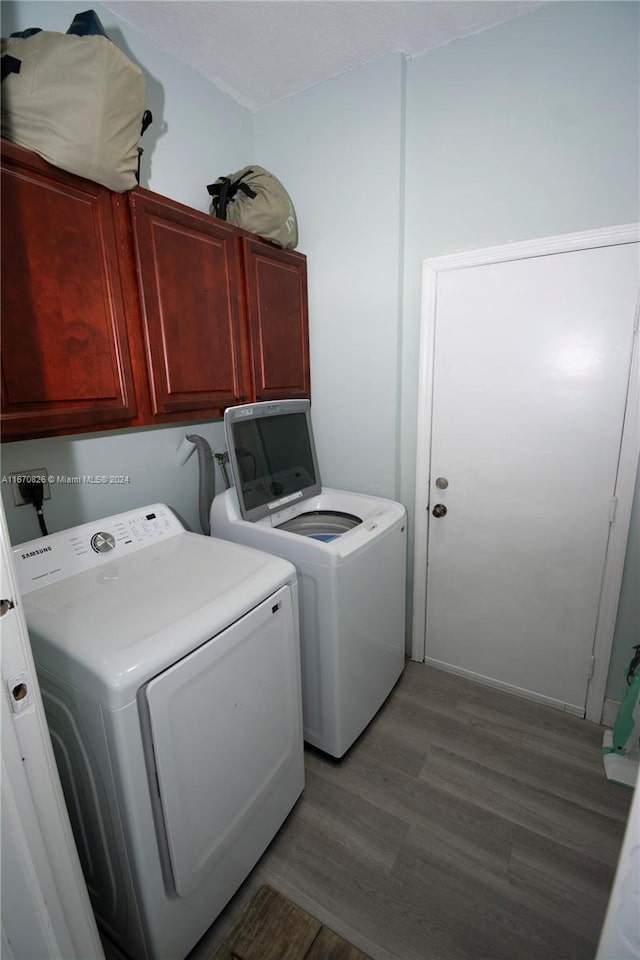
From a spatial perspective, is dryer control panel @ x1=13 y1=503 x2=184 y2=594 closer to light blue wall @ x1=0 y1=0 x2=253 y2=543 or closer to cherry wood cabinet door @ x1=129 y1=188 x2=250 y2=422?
light blue wall @ x1=0 y1=0 x2=253 y2=543

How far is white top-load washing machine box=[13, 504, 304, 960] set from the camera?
0.92 metres

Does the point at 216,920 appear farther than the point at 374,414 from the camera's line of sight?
No

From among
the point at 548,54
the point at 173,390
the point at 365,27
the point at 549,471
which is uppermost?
the point at 365,27

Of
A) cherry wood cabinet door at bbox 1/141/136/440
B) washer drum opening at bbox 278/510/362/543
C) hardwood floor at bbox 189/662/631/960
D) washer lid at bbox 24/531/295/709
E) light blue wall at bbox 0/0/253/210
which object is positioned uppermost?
light blue wall at bbox 0/0/253/210

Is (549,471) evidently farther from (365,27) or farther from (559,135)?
(365,27)

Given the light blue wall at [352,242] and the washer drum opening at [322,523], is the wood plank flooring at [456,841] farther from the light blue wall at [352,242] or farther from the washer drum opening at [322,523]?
the light blue wall at [352,242]

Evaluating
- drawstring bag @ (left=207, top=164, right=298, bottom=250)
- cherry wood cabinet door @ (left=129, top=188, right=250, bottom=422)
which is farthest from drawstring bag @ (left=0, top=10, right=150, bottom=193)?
drawstring bag @ (left=207, top=164, right=298, bottom=250)

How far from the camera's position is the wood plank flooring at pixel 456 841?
119cm

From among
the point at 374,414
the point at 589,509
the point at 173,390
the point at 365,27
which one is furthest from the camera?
the point at 374,414

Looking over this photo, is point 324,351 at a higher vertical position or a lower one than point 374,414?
higher

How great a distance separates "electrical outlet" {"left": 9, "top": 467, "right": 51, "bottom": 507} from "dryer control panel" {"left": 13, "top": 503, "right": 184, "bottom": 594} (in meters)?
0.19

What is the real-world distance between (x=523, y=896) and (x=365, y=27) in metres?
3.14

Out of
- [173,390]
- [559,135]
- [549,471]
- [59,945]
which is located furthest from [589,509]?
[59,945]

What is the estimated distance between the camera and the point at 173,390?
1515mm
